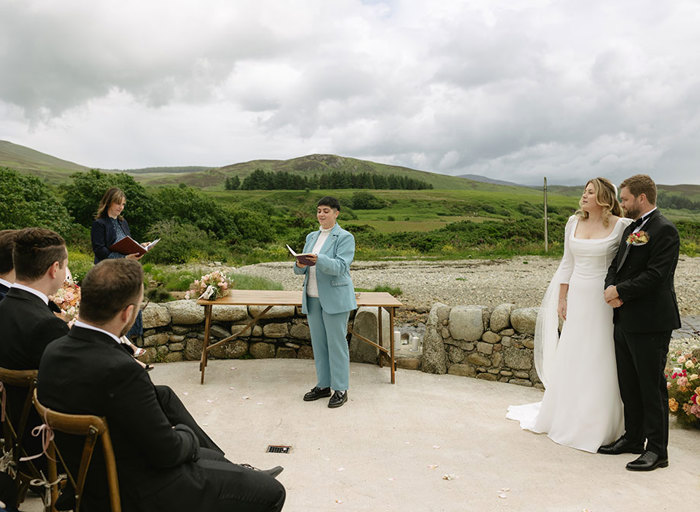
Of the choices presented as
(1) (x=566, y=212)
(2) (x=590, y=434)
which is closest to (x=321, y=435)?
(2) (x=590, y=434)

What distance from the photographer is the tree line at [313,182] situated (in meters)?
90.2

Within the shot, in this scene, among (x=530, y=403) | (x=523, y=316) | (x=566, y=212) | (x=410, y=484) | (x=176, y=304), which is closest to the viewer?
(x=410, y=484)

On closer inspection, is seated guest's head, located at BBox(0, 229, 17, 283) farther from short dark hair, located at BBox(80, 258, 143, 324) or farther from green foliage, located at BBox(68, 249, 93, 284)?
green foliage, located at BBox(68, 249, 93, 284)

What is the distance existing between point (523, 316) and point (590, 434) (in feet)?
5.36

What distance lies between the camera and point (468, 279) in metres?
19.5

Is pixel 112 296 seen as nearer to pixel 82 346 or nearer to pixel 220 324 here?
pixel 82 346

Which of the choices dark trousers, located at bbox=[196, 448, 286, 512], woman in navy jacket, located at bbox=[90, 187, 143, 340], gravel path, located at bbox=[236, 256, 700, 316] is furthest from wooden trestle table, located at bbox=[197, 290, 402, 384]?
gravel path, located at bbox=[236, 256, 700, 316]

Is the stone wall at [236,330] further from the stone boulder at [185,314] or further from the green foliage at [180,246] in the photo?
the green foliage at [180,246]

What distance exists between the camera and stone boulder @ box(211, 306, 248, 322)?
6336 millimetres

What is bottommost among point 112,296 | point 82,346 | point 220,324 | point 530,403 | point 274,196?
point 530,403

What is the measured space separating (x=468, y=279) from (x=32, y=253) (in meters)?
18.0

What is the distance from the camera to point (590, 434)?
403cm

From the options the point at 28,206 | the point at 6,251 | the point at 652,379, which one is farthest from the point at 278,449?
the point at 28,206

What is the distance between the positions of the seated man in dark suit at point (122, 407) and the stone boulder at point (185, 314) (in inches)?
169
